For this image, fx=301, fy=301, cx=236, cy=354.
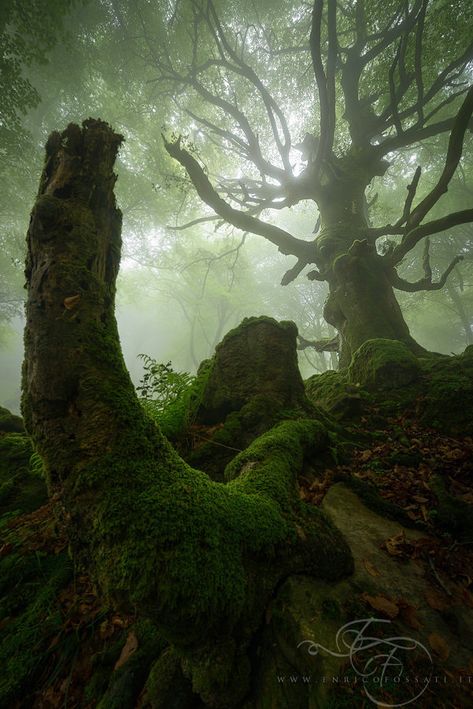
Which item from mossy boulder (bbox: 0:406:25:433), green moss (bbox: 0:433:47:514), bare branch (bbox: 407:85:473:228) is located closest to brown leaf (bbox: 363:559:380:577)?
green moss (bbox: 0:433:47:514)

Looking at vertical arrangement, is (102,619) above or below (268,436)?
below

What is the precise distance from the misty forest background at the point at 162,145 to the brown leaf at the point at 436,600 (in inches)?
355

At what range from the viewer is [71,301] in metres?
1.68

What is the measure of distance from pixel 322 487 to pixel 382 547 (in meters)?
0.71

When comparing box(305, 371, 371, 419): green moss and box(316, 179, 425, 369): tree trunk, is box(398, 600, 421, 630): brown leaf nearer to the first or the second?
box(305, 371, 371, 419): green moss

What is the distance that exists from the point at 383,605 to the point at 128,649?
153cm

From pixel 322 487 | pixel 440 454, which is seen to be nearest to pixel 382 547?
pixel 322 487

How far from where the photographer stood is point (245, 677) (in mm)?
1451

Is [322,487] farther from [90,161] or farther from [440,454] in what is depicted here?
[90,161]

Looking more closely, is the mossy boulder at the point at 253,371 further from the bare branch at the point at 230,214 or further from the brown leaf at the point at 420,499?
the bare branch at the point at 230,214

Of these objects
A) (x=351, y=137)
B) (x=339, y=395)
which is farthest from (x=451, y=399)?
(x=351, y=137)

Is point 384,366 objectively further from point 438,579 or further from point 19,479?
point 19,479

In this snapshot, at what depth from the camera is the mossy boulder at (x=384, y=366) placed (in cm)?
497
